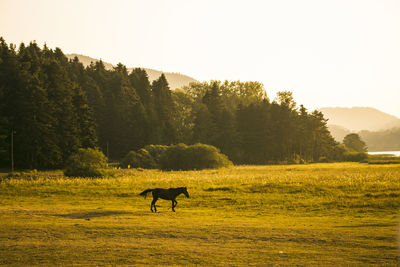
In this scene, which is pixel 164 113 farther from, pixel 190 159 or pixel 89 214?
pixel 89 214

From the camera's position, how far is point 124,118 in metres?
90.6

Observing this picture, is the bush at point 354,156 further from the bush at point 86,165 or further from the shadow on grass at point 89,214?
the shadow on grass at point 89,214

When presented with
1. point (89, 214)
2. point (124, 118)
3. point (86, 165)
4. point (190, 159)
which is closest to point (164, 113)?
point (124, 118)

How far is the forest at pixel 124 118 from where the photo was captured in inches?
2397

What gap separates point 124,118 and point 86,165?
152 ft

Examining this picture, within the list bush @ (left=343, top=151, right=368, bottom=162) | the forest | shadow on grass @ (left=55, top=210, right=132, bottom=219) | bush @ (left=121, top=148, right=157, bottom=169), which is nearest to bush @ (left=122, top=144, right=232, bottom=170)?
bush @ (left=121, top=148, right=157, bottom=169)

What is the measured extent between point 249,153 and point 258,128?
6.76 meters

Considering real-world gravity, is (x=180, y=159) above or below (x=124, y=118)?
below

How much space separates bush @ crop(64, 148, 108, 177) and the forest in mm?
15887

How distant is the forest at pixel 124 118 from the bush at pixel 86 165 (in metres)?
15.9

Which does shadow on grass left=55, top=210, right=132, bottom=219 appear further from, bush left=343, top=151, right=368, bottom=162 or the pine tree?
bush left=343, top=151, right=368, bottom=162

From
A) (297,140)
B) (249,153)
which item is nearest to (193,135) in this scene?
(249,153)

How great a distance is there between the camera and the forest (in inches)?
2397

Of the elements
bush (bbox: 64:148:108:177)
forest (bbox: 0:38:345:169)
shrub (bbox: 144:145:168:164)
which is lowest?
bush (bbox: 64:148:108:177)
